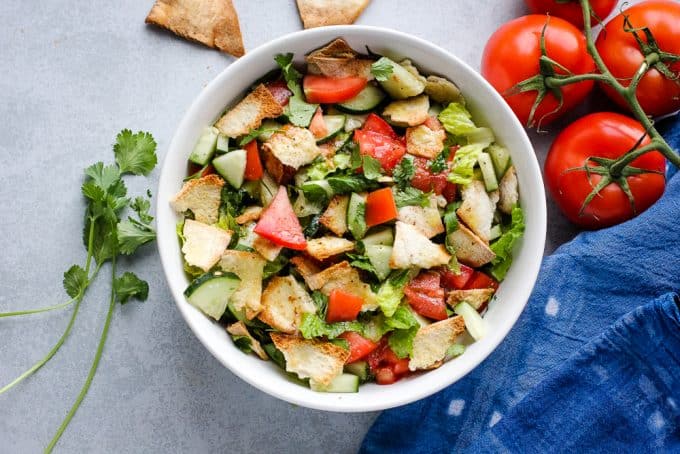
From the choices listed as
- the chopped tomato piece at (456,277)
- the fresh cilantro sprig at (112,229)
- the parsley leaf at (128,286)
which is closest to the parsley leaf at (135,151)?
the fresh cilantro sprig at (112,229)

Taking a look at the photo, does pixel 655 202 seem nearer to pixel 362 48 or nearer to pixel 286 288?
pixel 362 48

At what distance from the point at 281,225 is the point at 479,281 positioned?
0.70m

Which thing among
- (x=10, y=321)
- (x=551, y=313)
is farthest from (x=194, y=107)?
Answer: (x=551, y=313)

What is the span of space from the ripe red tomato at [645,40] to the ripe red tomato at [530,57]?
0.34 feet

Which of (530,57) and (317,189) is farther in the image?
(530,57)


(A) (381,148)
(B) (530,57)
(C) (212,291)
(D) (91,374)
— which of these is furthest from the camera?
(D) (91,374)

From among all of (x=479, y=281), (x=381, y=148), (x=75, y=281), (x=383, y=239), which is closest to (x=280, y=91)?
(x=381, y=148)

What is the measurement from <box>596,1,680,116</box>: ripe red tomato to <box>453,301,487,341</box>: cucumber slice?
1.01m

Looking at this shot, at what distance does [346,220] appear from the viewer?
7.48ft

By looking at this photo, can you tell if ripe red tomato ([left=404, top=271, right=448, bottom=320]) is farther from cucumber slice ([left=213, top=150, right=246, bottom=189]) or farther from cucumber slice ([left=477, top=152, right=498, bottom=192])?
cucumber slice ([left=213, top=150, right=246, bottom=189])

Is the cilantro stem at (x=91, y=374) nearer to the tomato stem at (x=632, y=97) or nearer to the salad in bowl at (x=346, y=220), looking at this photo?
the salad in bowl at (x=346, y=220)

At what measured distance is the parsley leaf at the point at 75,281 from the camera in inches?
102

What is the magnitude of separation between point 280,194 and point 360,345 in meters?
0.55

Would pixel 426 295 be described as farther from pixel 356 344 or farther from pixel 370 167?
pixel 370 167
